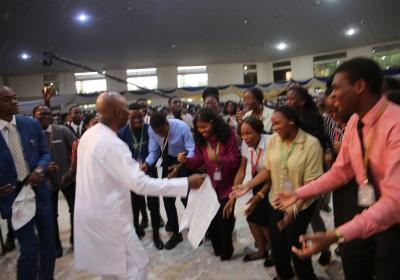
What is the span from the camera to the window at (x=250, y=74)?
78.4 feet

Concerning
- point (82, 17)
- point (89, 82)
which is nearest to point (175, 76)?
point (89, 82)

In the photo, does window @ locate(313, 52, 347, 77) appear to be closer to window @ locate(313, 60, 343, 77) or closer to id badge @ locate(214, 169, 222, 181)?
window @ locate(313, 60, 343, 77)

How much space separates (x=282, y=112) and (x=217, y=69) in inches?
837

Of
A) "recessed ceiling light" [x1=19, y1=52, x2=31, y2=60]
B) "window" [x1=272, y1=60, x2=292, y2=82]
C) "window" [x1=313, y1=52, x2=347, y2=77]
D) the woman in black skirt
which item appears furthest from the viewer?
"window" [x1=272, y1=60, x2=292, y2=82]

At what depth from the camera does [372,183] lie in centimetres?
159

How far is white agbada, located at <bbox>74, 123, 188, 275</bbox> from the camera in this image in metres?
2.00

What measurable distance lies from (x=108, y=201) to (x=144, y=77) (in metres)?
21.5

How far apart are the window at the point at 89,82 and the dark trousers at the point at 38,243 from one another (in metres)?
21.2

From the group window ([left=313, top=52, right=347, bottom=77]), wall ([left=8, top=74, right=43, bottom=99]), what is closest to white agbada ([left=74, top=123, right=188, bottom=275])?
window ([left=313, top=52, right=347, bottom=77])

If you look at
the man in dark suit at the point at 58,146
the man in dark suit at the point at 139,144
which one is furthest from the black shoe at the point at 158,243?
the man in dark suit at the point at 58,146

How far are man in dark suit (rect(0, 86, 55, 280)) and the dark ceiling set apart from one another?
791cm

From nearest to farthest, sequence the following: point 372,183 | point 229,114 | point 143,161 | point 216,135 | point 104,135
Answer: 1. point 372,183
2. point 104,135
3. point 216,135
4. point 143,161
5. point 229,114

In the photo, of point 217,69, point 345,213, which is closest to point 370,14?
point 217,69

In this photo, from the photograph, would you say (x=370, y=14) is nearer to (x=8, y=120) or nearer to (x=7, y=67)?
(x=8, y=120)
